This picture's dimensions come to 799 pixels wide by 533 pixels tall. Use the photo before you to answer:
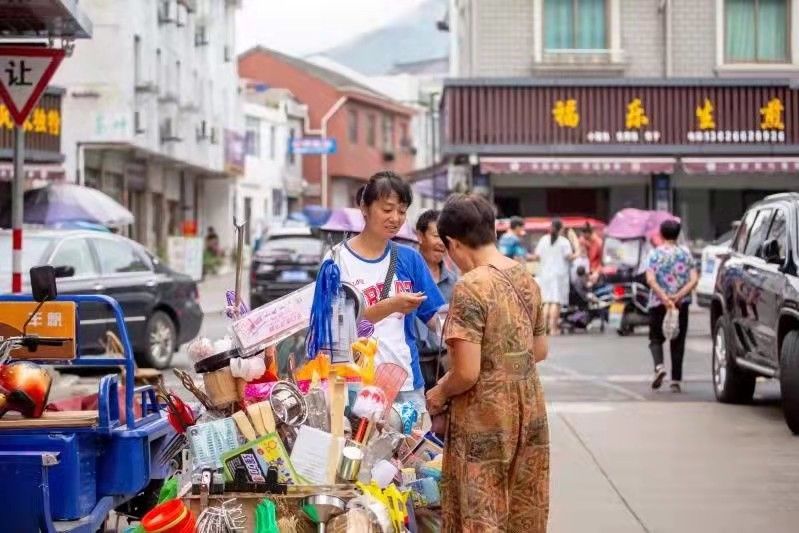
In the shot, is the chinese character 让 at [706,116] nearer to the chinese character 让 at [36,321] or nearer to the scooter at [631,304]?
the scooter at [631,304]

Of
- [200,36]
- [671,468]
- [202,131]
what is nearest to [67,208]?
[671,468]

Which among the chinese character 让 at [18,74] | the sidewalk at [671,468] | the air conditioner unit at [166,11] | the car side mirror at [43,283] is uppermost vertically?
the air conditioner unit at [166,11]

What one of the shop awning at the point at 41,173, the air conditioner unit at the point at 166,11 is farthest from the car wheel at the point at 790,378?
the air conditioner unit at the point at 166,11

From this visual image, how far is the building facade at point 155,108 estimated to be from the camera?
34.5m

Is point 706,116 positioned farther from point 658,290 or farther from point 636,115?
point 658,290

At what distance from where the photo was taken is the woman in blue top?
6.42 meters

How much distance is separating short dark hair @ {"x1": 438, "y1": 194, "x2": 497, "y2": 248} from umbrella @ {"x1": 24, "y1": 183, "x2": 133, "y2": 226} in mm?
16445

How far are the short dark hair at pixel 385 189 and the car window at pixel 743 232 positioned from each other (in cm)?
731

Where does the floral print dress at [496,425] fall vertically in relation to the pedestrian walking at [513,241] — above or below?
below

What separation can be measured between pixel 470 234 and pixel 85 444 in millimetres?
2015

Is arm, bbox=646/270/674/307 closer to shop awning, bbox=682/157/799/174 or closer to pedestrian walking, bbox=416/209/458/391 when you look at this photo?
pedestrian walking, bbox=416/209/458/391

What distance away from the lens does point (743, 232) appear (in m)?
13.3

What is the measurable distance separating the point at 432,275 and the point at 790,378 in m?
3.70

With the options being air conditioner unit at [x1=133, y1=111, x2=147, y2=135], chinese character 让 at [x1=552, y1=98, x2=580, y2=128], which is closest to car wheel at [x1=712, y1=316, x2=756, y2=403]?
chinese character 让 at [x1=552, y1=98, x2=580, y2=128]
